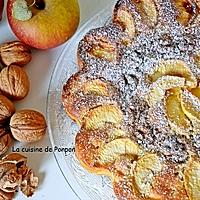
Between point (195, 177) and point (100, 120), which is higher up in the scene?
point (100, 120)

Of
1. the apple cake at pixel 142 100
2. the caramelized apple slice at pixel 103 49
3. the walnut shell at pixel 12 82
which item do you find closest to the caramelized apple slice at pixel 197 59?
the apple cake at pixel 142 100

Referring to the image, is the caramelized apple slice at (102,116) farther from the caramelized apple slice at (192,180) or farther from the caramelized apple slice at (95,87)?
the caramelized apple slice at (192,180)

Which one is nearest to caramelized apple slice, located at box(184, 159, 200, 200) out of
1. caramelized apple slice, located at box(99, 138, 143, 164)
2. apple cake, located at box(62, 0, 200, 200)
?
apple cake, located at box(62, 0, 200, 200)

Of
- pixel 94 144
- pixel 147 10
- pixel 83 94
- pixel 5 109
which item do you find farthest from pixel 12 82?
pixel 147 10

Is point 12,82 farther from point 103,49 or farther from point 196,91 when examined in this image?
point 196,91

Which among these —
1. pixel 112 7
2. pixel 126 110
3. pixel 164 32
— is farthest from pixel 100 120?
pixel 112 7

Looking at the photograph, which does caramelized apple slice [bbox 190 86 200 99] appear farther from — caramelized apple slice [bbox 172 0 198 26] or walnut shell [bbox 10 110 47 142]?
walnut shell [bbox 10 110 47 142]

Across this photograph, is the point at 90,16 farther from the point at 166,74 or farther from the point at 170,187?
the point at 170,187
